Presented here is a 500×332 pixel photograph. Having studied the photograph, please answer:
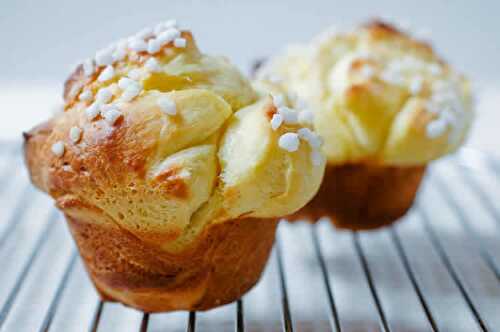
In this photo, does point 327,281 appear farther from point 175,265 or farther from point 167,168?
point 167,168

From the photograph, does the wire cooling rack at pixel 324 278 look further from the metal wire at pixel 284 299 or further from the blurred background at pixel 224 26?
the blurred background at pixel 224 26

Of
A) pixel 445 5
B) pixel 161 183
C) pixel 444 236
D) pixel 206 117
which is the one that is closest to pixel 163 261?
pixel 161 183

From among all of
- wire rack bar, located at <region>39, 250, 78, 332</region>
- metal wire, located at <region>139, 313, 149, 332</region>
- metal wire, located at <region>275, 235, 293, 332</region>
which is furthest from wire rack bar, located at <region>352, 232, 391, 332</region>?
wire rack bar, located at <region>39, 250, 78, 332</region>

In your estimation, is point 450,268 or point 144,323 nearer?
point 144,323

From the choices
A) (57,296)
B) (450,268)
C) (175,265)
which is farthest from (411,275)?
(57,296)

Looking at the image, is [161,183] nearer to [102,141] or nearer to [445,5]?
[102,141]

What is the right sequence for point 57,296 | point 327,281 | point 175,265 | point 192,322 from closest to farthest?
point 175,265, point 192,322, point 57,296, point 327,281
